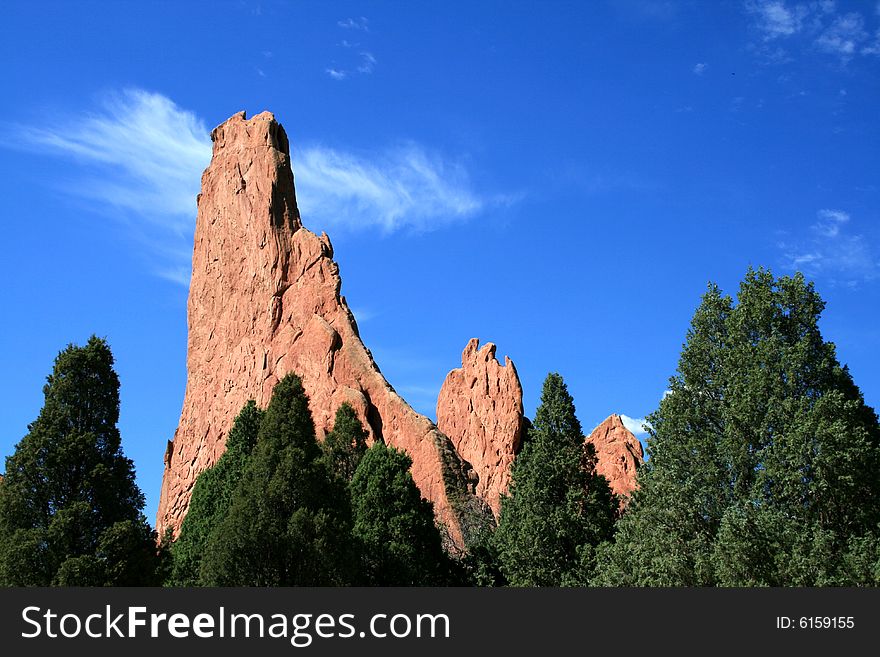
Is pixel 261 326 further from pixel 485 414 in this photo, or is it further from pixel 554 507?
pixel 554 507

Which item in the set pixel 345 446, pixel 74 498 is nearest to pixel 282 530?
pixel 74 498

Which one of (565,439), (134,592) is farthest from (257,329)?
(134,592)

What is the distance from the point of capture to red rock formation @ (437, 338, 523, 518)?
85.4 meters

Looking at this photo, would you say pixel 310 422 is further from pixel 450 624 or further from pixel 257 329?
pixel 257 329

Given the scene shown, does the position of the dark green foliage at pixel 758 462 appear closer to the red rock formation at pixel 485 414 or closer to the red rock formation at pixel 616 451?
the red rock formation at pixel 485 414

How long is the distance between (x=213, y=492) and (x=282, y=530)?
14404 mm

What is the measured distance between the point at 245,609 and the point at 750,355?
1678 cm

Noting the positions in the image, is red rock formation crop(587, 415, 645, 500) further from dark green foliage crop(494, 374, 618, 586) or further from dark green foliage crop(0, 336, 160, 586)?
dark green foliage crop(0, 336, 160, 586)

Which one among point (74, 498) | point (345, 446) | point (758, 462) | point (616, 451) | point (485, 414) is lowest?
point (74, 498)

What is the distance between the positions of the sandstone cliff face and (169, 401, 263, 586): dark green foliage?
2026 centimetres

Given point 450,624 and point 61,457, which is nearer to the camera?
point 450,624

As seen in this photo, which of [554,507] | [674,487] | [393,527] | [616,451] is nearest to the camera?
[674,487]

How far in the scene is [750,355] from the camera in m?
26.3

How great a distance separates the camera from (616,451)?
296 ft
